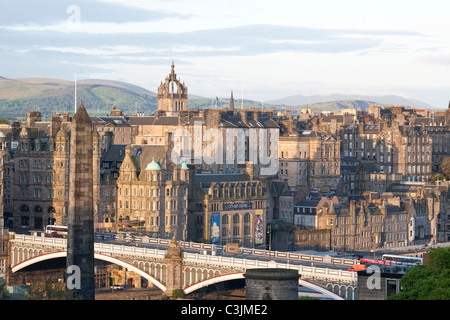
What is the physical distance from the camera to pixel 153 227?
182 m

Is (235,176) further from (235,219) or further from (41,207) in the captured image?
(41,207)

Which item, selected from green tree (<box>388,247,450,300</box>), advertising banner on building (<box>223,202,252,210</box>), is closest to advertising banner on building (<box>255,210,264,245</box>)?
advertising banner on building (<box>223,202,252,210</box>)

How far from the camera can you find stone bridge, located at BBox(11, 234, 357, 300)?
13425cm

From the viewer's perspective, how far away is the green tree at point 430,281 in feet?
303

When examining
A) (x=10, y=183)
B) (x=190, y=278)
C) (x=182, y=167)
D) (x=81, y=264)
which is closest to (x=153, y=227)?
(x=182, y=167)

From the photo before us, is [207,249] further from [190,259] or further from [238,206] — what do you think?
[238,206]

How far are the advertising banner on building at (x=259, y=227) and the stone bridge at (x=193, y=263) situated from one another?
29.8 m

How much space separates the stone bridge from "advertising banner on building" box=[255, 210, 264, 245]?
29.8 m

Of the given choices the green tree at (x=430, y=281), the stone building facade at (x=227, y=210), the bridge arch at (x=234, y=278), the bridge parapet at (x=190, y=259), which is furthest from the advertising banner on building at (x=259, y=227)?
the green tree at (x=430, y=281)

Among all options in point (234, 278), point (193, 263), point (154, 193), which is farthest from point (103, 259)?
point (154, 193)

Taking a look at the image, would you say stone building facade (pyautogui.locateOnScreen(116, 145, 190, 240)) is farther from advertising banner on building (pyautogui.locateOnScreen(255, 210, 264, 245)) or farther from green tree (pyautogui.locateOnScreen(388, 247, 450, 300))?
green tree (pyautogui.locateOnScreen(388, 247, 450, 300))

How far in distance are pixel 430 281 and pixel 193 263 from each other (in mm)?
56307

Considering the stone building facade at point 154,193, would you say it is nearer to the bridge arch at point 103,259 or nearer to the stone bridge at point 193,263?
the stone bridge at point 193,263
